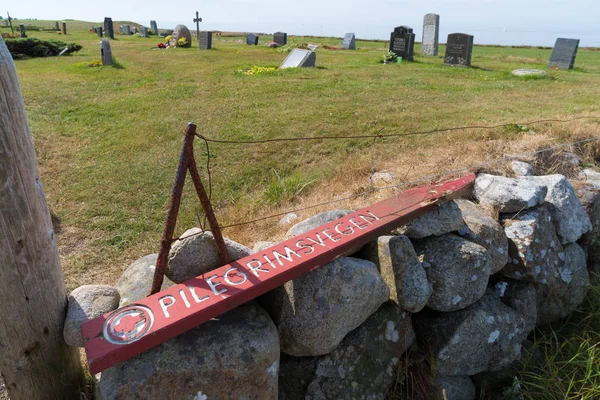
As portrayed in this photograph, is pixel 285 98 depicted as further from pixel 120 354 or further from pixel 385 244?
pixel 120 354

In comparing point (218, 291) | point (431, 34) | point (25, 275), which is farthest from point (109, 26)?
point (218, 291)

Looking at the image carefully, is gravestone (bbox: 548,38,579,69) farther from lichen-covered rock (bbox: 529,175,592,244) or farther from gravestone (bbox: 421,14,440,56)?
lichen-covered rock (bbox: 529,175,592,244)

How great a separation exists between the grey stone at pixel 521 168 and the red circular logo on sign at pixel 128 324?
368 cm

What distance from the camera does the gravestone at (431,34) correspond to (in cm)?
1919

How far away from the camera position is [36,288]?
1816 mm

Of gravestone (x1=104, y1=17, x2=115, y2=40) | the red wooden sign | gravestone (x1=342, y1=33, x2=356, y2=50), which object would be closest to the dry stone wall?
the red wooden sign

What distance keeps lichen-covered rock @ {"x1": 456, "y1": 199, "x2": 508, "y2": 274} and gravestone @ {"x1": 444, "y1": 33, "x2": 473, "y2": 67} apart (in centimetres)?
1303

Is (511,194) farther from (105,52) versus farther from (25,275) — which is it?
(105,52)

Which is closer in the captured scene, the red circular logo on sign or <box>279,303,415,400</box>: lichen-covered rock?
the red circular logo on sign

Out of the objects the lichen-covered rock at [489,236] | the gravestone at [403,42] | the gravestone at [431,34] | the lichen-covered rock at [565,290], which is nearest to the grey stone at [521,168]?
the lichen-covered rock at [565,290]

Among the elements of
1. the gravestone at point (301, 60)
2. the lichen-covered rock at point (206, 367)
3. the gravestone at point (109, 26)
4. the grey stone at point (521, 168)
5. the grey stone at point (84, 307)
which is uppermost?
the gravestone at point (109, 26)

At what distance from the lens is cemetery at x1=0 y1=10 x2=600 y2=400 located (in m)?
1.86

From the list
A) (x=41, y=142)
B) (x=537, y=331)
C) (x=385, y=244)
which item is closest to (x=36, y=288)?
(x=385, y=244)

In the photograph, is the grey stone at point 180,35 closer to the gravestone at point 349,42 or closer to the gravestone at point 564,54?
the gravestone at point 349,42
